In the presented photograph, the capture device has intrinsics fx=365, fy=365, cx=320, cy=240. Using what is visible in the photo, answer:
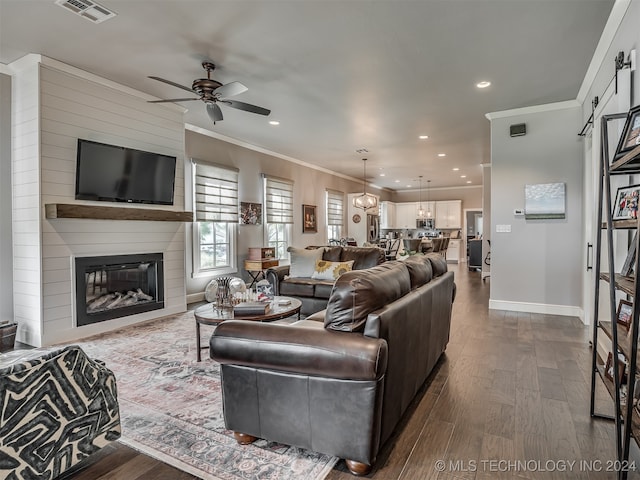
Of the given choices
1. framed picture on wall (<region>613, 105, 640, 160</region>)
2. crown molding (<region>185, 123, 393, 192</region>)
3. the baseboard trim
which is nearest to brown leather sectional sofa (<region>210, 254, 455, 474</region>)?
framed picture on wall (<region>613, 105, 640, 160</region>)

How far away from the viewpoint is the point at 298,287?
5000mm

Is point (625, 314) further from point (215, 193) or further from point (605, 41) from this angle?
point (215, 193)

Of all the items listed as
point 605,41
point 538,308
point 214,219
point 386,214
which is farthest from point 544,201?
point 386,214

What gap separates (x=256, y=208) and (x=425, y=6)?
4910 mm

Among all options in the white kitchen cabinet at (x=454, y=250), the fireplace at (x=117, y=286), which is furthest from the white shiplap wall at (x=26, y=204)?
the white kitchen cabinet at (x=454, y=250)

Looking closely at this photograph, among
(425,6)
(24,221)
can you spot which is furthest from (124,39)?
(425,6)

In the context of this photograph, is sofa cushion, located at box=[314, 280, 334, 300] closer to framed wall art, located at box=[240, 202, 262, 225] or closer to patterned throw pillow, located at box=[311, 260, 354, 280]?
patterned throw pillow, located at box=[311, 260, 354, 280]

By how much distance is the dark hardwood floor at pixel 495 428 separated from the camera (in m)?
1.76

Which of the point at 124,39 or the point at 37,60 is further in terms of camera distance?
the point at 37,60

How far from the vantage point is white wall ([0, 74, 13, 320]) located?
3812 millimetres

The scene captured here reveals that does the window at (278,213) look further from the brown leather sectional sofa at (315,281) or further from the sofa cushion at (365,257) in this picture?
the sofa cushion at (365,257)

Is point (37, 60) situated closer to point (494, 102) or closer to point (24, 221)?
point (24, 221)

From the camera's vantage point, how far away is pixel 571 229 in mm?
4816

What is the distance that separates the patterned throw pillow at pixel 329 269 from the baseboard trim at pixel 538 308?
7.31 ft
